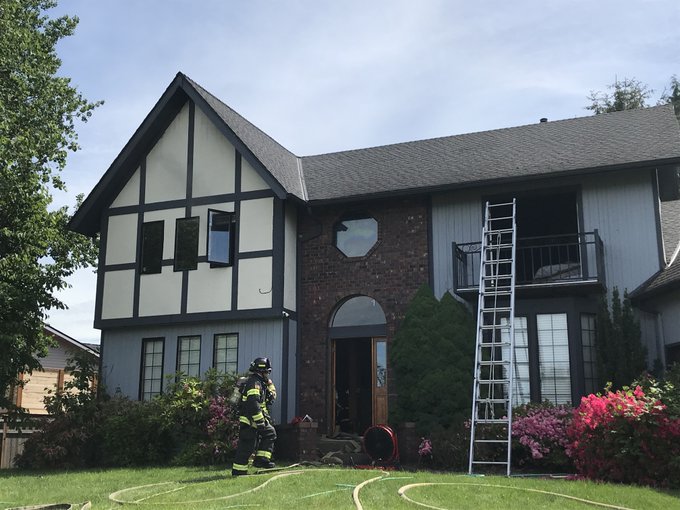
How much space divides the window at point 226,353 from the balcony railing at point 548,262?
5223 millimetres

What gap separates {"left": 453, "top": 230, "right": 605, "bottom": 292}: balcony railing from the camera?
592 inches

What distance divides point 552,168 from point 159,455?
403 inches

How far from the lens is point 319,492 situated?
9.62 metres

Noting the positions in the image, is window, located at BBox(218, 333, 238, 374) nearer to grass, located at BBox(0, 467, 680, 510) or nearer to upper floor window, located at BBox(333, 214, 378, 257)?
upper floor window, located at BBox(333, 214, 378, 257)

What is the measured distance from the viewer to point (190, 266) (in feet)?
57.5

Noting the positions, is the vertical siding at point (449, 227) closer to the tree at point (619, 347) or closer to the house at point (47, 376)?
the tree at point (619, 347)

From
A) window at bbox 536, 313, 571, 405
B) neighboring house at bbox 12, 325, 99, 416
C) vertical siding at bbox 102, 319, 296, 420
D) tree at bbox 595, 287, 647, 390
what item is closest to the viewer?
tree at bbox 595, 287, 647, 390

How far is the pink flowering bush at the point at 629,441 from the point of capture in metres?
10.1

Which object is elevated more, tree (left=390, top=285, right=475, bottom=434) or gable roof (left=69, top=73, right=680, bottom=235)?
gable roof (left=69, top=73, right=680, bottom=235)

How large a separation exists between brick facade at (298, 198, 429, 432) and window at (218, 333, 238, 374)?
1.51 metres

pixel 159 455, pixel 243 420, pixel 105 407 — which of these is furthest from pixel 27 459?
pixel 243 420

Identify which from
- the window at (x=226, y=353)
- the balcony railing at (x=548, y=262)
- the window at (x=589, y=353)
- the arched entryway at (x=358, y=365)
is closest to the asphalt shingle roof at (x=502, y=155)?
the balcony railing at (x=548, y=262)

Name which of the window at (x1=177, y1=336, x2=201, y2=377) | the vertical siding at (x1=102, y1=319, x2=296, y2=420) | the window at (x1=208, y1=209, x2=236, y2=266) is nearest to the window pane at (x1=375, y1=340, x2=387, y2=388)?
the vertical siding at (x1=102, y1=319, x2=296, y2=420)

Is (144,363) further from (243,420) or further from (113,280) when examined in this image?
(243,420)
